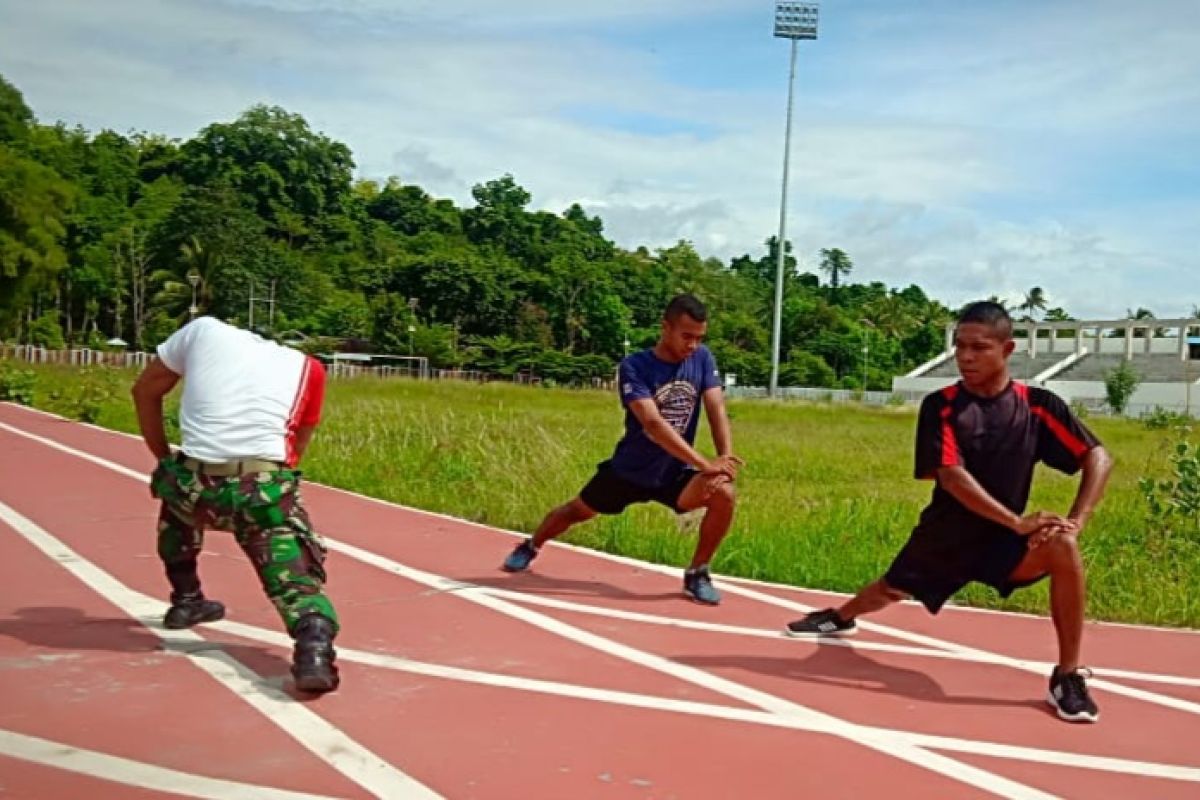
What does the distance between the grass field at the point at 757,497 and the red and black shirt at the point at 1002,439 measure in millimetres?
2203

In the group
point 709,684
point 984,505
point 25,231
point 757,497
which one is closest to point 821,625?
point 709,684

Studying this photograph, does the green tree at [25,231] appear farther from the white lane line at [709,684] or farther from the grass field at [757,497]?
the white lane line at [709,684]

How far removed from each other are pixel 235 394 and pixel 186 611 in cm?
121

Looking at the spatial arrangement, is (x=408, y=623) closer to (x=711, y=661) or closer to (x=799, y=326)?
(x=711, y=661)

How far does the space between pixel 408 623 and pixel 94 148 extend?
89058mm

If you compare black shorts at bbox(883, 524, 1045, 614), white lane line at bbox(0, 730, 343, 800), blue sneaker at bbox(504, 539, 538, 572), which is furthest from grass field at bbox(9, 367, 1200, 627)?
white lane line at bbox(0, 730, 343, 800)

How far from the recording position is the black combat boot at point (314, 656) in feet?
15.2

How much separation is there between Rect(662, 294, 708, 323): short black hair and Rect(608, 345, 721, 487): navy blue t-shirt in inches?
10.6

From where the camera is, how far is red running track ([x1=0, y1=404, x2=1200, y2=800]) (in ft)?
13.0

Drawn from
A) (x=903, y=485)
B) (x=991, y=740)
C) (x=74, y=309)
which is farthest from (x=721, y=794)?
(x=74, y=309)

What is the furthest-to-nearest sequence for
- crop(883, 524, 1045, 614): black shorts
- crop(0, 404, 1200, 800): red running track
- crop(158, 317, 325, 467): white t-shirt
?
crop(883, 524, 1045, 614): black shorts
crop(158, 317, 325, 467): white t-shirt
crop(0, 404, 1200, 800): red running track

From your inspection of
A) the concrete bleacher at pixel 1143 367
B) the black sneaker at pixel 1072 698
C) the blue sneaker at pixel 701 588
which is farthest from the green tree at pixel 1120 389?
the black sneaker at pixel 1072 698

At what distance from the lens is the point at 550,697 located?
482 cm

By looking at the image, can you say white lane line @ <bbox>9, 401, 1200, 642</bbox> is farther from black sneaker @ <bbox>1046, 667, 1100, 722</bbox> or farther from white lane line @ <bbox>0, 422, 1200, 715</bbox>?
black sneaker @ <bbox>1046, 667, 1100, 722</bbox>
